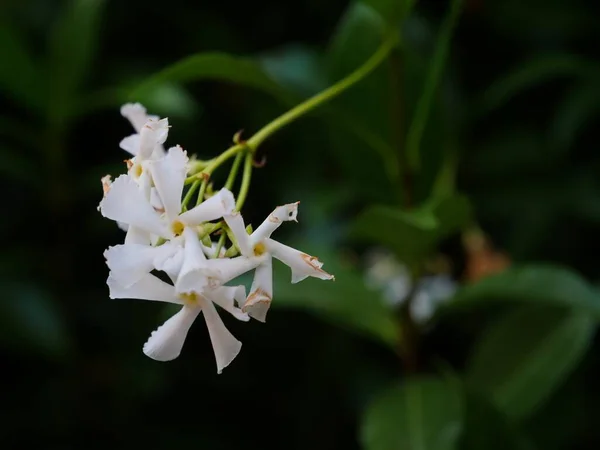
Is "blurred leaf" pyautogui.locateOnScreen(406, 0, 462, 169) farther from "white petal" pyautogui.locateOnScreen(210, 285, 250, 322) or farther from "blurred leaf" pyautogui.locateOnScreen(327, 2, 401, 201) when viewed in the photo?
"white petal" pyautogui.locateOnScreen(210, 285, 250, 322)

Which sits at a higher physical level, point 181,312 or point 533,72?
point 533,72

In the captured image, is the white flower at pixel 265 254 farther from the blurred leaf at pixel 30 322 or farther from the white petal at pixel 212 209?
the blurred leaf at pixel 30 322

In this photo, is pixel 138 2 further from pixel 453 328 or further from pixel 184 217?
pixel 184 217

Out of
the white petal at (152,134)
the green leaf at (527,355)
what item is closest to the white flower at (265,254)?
the white petal at (152,134)

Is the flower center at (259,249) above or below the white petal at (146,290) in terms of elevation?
above

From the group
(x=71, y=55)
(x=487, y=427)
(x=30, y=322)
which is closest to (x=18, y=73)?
(x=71, y=55)

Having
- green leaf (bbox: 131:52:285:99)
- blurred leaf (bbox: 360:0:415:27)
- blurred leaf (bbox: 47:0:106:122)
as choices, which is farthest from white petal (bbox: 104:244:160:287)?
blurred leaf (bbox: 47:0:106:122)

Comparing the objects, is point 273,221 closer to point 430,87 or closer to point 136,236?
point 136,236
